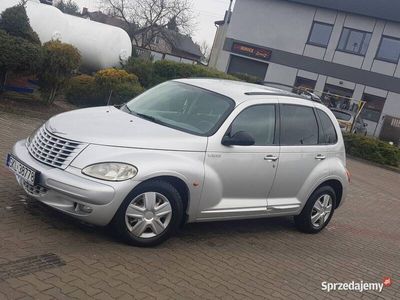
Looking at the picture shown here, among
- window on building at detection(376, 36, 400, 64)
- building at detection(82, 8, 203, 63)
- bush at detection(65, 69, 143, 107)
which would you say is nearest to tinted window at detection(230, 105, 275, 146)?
bush at detection(65, 69, 143, 107)

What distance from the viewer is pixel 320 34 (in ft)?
120

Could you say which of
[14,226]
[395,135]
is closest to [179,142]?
[14,226]

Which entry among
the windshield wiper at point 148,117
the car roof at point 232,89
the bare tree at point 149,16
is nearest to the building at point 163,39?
the bare tree at point 149,16

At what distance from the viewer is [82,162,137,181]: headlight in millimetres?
4590

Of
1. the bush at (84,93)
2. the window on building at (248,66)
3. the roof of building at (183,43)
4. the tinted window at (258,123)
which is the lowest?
the bush at (84,93)

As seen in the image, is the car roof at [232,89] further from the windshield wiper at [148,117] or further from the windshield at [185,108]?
the windshield wiper at [148,117]

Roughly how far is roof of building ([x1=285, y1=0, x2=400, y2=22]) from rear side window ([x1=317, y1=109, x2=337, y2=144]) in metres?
30.0

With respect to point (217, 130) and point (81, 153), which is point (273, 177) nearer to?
point (217, 130)

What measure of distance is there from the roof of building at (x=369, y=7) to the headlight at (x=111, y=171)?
33.3m

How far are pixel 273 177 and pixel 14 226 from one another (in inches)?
115

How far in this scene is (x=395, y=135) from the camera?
85.9 ft

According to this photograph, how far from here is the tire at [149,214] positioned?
15.6 ft

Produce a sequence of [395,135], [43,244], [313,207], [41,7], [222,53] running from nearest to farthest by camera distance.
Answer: [43,244] → [313,207] → [41,7] → [395,135] → [222,53]

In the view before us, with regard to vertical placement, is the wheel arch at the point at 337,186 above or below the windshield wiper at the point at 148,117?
below
